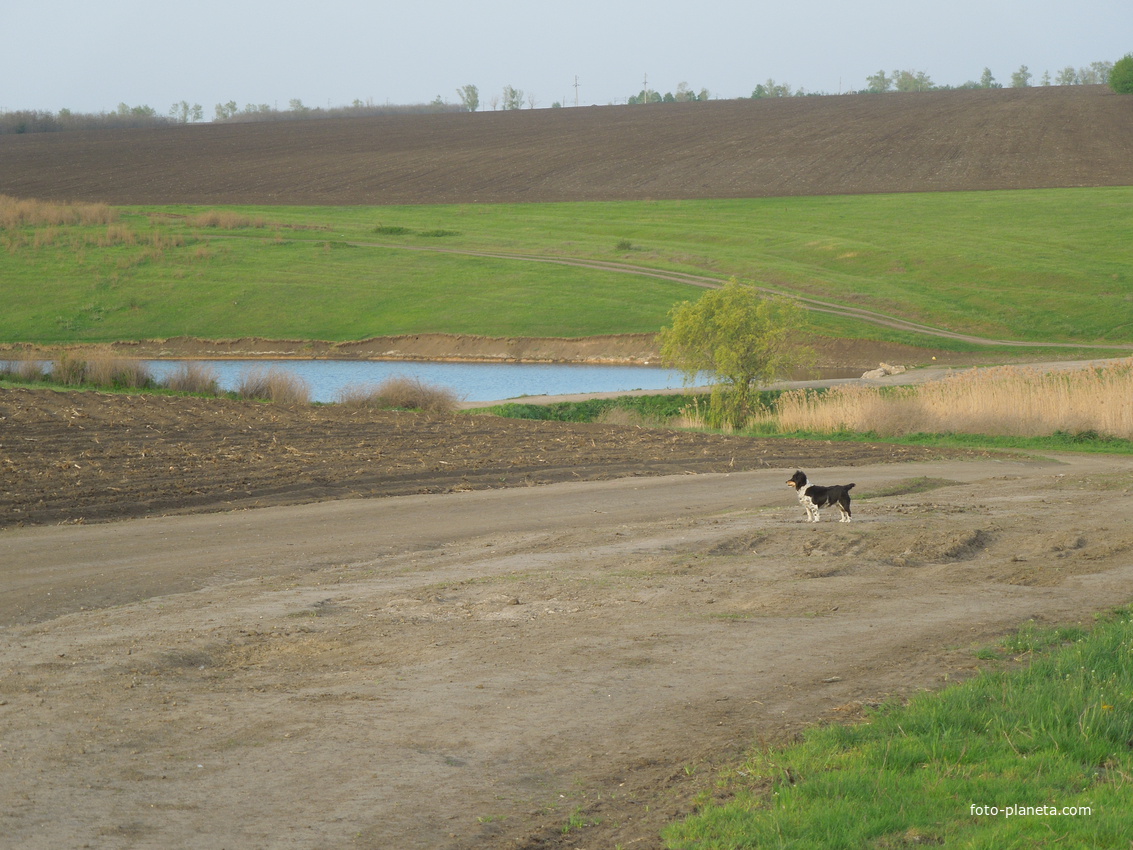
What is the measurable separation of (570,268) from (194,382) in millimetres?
35780

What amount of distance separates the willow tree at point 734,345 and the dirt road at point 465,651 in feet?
52.6

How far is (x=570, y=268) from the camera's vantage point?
69500 mm

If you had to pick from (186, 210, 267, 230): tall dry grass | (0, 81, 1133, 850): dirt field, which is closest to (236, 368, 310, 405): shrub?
(0, 81, 1133, 850): dirt field

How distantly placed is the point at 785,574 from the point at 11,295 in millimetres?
64149

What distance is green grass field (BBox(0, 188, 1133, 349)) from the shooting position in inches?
2382

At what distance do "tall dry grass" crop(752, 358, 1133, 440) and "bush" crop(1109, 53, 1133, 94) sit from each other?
4062 inches

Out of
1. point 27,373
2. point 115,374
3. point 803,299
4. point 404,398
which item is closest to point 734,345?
point 404,398

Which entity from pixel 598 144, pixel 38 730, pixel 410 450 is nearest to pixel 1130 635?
pixel 38 730

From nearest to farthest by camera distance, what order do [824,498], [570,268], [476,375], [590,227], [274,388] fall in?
[824,498] < [274,388] < [476,375] < [570,268] < [590,227]

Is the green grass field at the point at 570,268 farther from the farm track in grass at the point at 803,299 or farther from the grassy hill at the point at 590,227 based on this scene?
the farm track in grass at the point at 803,299

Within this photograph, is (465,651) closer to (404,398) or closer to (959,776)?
(959,776)

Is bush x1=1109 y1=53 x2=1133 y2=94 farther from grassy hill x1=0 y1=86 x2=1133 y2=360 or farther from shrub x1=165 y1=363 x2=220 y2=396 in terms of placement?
shrub x1=165 y1=363 x2=220 y2=396

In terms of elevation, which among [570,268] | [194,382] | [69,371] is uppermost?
[570,268]

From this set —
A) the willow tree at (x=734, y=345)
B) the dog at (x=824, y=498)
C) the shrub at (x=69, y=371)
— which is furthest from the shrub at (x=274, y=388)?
the dog at (x=824, y=498)
